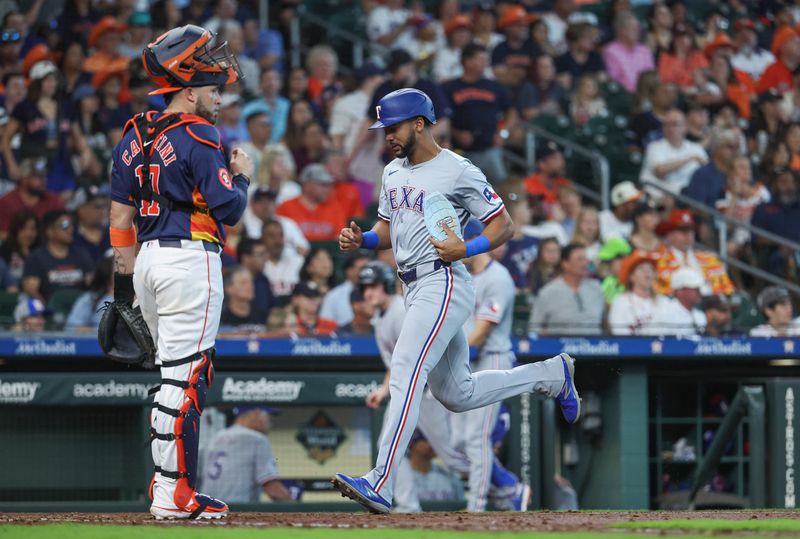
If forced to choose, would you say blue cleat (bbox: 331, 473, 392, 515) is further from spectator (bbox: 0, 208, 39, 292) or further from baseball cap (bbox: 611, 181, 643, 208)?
baseball cap (bbox: 611, 181, 643, 208)

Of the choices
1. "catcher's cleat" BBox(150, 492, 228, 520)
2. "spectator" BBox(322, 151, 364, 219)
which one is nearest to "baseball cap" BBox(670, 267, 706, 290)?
"spectator" BBox(322, 151, 364, 219)

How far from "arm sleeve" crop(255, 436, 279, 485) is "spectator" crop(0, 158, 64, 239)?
3.19 meters

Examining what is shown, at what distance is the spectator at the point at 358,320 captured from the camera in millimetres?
9820

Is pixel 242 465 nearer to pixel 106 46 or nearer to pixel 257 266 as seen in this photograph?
pixel 257 266

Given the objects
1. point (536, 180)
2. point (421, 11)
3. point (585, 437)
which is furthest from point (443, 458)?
point (421, 11)

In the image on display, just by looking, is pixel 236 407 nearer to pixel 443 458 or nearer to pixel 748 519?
pixel 443 458

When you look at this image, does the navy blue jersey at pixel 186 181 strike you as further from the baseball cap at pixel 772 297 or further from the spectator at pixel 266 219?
the baseball cap at pixel 772 297

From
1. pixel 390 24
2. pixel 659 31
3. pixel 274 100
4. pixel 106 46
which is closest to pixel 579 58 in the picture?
pixel 659 31

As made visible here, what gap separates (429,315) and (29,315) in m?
4.76

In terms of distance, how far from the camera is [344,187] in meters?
12.3

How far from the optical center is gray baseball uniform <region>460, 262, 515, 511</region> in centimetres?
874

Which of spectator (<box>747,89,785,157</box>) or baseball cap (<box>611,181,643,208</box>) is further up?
spectator (<box>747,89,785,157</box>)

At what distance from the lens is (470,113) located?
1290 centimetres

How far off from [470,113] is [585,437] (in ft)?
13.4
